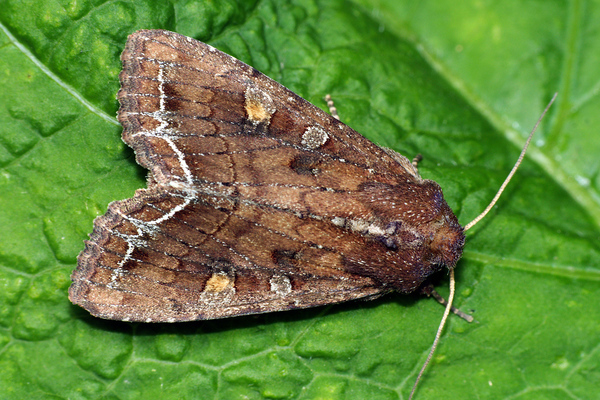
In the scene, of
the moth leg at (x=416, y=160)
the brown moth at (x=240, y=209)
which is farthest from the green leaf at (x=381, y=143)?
the brown moth at (x=240, y=209)

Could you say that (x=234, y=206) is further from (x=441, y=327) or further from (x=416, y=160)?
(x=441, y=327)

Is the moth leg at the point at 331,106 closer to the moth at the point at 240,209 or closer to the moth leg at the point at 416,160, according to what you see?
the moth at the point at 240,209

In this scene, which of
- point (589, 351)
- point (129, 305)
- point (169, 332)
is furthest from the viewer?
point (589, 351)

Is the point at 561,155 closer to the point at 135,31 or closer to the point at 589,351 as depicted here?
the point at 589,351

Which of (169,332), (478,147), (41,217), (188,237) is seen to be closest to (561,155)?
(478,147)

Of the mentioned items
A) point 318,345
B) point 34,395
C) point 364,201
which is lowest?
point 34,395
